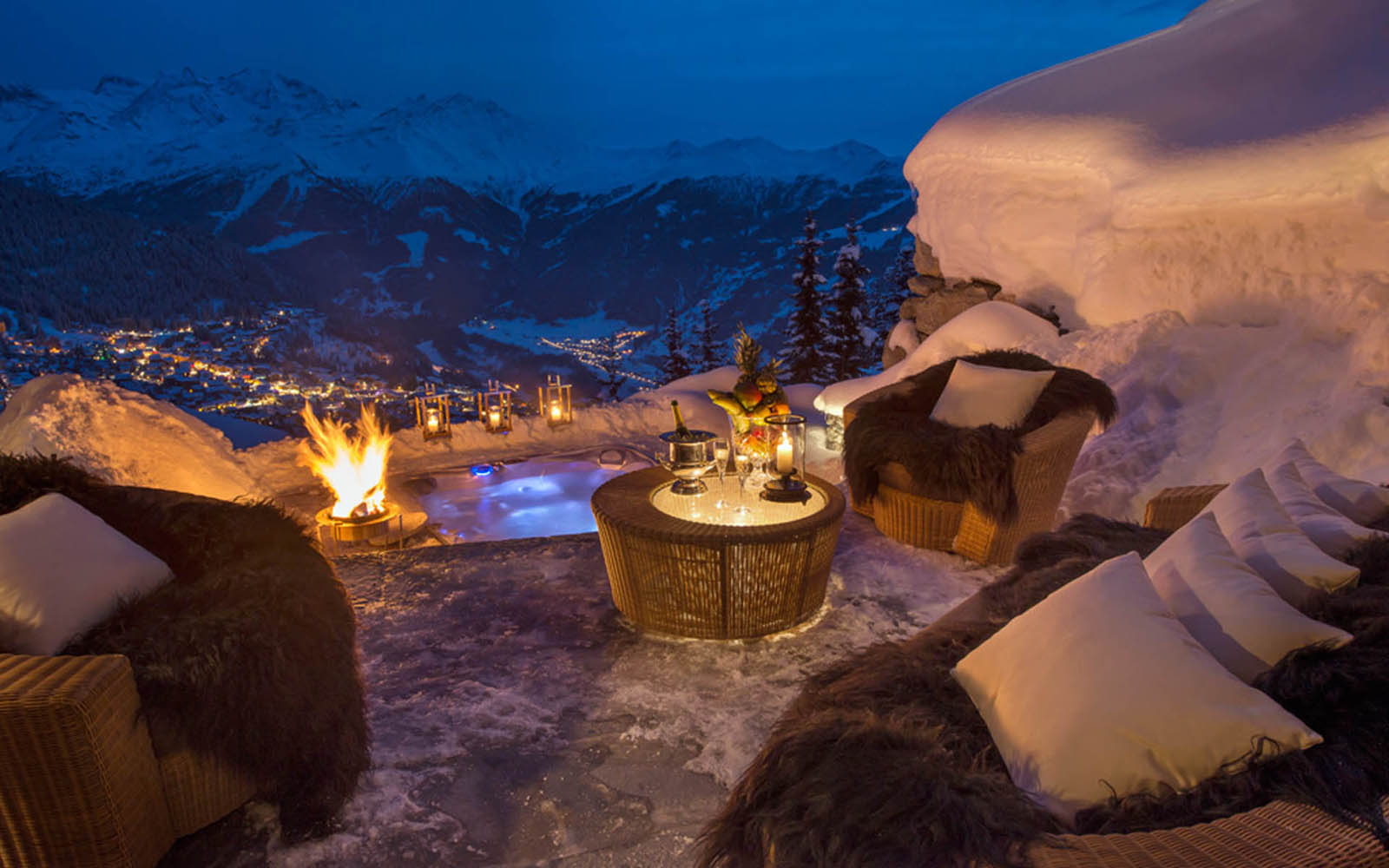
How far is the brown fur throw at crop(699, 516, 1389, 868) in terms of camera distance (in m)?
0.87

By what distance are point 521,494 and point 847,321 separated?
357 inches

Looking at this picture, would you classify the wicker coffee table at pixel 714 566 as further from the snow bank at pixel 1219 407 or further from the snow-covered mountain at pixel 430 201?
the snow-covered mountain at pixel 430 201

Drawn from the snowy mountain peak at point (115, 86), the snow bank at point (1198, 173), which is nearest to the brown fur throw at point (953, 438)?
the snow bank at point (1198, 173)

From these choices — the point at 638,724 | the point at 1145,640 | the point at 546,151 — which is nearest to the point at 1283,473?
the point at 1145,640

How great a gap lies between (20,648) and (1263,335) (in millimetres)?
5608

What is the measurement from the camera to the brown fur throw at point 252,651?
1471mm

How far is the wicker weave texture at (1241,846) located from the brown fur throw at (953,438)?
2.25 metres

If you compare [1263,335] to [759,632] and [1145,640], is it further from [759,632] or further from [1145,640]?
[1145,640]

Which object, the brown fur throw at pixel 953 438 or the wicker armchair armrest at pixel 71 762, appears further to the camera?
the brown fur throw at pixel 953 438

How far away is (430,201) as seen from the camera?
150 feet

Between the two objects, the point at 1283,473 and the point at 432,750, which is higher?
the point at 1283,473

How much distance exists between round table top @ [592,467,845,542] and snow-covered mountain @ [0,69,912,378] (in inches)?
407

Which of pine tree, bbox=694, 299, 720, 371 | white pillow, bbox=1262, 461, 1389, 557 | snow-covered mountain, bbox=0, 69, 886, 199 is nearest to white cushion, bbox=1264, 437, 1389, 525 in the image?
white pillow, bbox=1262, 461, 1389, 557

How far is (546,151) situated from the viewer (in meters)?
79.2
